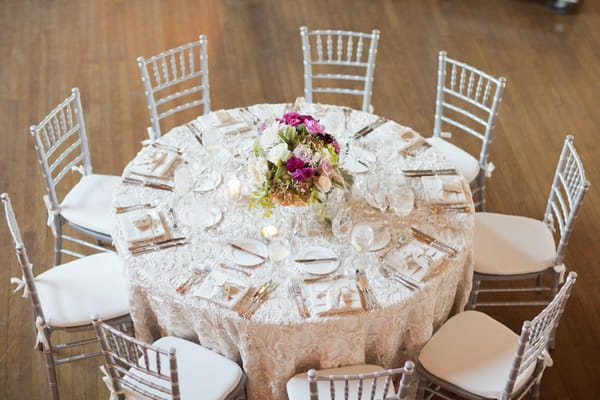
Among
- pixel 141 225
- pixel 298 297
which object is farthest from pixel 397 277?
pixel 141 225

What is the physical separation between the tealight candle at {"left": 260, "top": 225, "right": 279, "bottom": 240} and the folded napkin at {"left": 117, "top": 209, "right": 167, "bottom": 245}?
0.44 meters

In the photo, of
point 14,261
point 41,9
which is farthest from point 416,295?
point 41,9

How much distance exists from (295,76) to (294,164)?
2758mm

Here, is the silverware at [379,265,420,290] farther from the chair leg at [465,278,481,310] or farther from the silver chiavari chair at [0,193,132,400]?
the silver chiavari chair at [0,193,132,400]

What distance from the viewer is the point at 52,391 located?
346 centimetres

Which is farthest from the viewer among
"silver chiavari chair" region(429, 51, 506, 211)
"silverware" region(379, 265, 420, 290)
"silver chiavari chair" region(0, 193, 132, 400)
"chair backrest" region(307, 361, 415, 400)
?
"silver chiavari chair" region(429, 51, 506, 211)

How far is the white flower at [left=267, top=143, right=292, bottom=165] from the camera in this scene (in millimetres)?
2949

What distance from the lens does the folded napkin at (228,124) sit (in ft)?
12.4

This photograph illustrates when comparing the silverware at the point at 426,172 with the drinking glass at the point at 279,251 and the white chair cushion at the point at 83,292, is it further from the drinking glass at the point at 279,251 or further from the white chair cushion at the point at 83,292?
the white chair cushion at the point at 83,292

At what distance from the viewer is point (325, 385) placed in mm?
2984

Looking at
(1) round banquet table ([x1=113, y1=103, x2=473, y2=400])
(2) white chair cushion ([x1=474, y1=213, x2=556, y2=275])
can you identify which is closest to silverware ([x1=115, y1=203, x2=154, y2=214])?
(1) round banquet table ([x1=113, y1=103, x2=473, y2=400])

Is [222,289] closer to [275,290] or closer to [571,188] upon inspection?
[275,290]

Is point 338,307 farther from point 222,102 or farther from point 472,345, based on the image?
point 222,102

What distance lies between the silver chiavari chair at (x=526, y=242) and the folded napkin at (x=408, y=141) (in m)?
0.51
